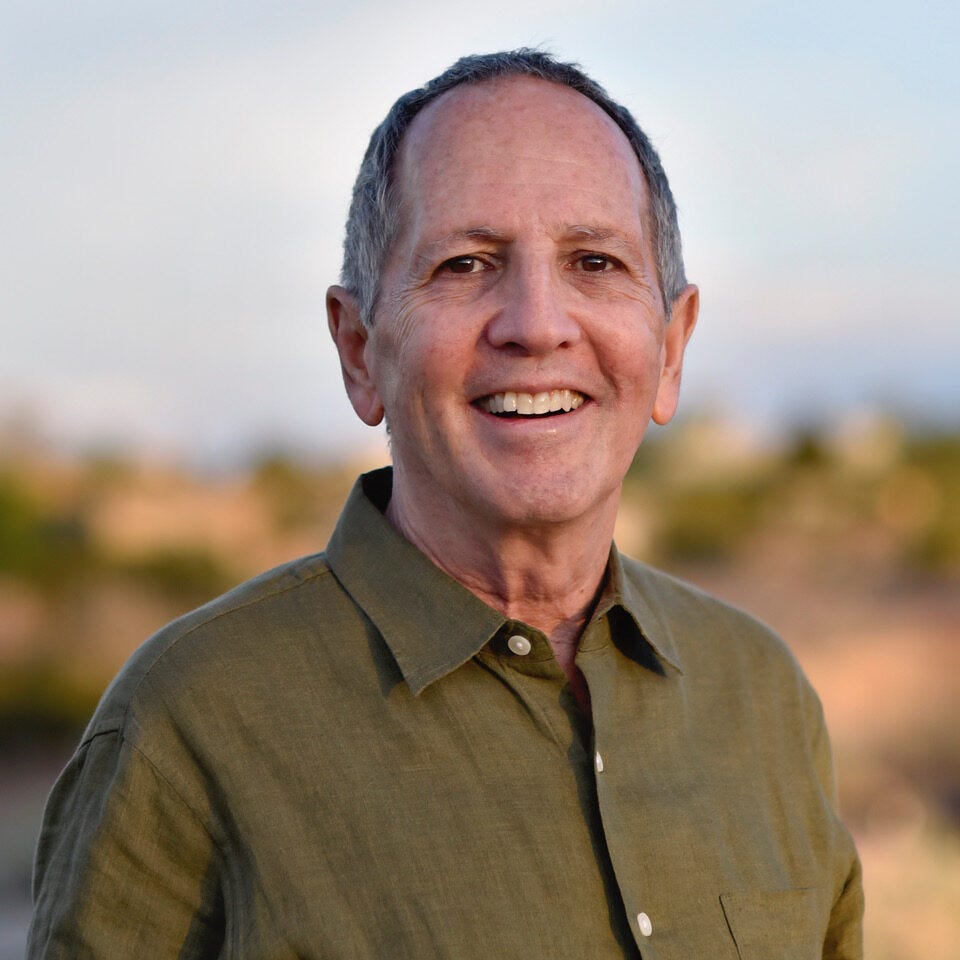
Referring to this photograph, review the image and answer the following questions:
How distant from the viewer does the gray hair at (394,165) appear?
197 cm

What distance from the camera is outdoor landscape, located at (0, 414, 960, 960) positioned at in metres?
8.38

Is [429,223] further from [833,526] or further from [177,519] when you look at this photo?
[833,526]

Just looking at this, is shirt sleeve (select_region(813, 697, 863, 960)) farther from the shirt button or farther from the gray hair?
the gray hair

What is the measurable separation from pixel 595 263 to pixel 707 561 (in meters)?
8.56

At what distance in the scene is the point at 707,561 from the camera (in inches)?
404

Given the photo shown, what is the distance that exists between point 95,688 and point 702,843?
7.20 metres

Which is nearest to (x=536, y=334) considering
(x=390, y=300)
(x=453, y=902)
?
(x=390, y=300)

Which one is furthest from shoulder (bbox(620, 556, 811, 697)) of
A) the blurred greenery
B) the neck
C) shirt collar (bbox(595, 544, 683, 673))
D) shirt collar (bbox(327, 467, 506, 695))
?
the blurred greenery

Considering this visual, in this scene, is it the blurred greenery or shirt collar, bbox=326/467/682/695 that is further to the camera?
the blurred greenery

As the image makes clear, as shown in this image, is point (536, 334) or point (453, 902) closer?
point (453, 902)

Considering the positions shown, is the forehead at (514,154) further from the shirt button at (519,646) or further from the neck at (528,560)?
the shirt button at (519,646)

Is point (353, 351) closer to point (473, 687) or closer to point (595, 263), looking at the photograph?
point (595, 263)

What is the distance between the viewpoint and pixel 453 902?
1.67 meters

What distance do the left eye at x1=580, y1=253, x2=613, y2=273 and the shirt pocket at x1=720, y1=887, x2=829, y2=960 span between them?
89cm
